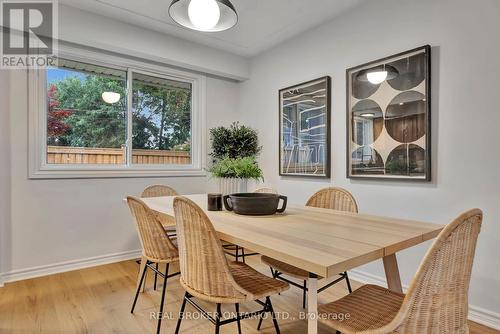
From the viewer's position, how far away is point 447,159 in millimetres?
2121

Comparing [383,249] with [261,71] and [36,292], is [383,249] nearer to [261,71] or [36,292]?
[36,292]

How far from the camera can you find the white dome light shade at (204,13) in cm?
177

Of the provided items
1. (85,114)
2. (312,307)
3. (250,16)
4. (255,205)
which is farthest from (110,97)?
(312,307)

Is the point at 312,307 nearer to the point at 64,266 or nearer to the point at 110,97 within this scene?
the point at 64,266

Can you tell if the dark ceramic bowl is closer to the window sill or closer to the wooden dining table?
the wooden dining table

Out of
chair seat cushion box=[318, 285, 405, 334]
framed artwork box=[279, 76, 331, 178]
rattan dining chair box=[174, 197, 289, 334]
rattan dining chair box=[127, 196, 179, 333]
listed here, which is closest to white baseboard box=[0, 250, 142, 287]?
rattan dining chair box=[127, 196, 179, 333]

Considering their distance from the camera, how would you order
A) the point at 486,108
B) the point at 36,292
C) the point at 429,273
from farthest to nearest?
the point at 36,292
the point at 486,108
the point at 429,273

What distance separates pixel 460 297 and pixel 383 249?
313mm

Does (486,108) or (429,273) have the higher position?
(486,108)

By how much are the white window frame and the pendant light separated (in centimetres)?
206

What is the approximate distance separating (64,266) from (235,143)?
2.24 m

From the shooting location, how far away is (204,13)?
1.81 meters

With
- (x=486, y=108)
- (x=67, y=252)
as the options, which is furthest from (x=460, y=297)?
(x=67, y=252)

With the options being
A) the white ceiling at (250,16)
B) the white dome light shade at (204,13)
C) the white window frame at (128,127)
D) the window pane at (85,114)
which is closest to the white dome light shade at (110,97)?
the window pane at (85,114)
